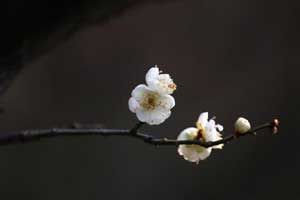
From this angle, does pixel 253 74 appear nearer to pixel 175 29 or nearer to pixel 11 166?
pixel 175 29

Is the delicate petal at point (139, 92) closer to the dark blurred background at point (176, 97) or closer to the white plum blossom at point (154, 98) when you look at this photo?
the white plum blossom at point (154, 98)

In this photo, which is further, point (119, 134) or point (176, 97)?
point (176, 97)

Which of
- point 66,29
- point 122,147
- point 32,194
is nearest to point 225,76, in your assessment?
point 122,147

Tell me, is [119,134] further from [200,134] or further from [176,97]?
[176,97]

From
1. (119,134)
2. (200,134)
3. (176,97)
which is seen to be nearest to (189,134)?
(200,134)

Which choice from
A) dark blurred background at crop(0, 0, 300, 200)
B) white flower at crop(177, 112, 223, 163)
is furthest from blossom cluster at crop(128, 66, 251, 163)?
dark blurred background at crop(0, 0, 300, 200)

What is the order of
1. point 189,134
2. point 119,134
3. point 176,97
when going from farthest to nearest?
point 176,97, point 189,134, point 119,134

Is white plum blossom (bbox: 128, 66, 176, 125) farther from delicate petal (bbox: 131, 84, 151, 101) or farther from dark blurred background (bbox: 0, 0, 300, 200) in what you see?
dark blurred background (bbox: 0, 0, 300, 200)

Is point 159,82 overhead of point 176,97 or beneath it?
beneath
